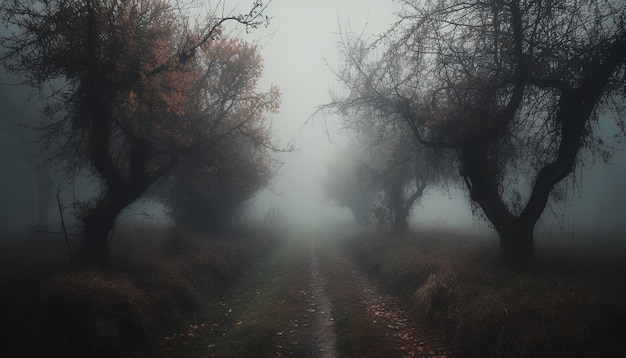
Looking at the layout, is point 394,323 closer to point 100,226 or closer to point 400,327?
point 400,327

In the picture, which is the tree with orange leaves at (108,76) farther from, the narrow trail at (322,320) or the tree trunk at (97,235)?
the narrow trail at (322,320)

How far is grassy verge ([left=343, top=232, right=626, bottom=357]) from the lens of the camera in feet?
18.5

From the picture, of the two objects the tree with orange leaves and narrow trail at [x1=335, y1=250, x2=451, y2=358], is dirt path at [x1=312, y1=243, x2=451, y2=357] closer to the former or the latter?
narrow trail at [x1=335, y1=250, x2=451, y2=358]

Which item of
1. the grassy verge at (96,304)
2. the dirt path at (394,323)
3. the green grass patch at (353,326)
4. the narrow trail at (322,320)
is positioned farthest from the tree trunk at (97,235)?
the dirt path at (394,323)

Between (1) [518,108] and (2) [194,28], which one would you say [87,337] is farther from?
(1) [518,108]

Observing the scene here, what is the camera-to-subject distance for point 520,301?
7.04 meters

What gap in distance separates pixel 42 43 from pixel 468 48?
1251 centimetres

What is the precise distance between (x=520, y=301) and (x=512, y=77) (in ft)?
20.8

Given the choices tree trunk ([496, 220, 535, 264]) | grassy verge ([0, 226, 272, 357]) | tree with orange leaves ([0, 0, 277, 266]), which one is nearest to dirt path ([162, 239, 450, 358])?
grassy verge ([0, 226, 272, 357])

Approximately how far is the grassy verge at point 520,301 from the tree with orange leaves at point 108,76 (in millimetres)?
9709

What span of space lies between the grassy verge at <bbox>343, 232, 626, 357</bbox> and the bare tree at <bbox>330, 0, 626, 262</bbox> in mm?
1584

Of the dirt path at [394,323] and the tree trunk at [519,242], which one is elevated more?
the tree trunk at [519,242]

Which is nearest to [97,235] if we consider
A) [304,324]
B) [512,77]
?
[304,324]

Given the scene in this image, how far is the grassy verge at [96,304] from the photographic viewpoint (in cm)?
635
